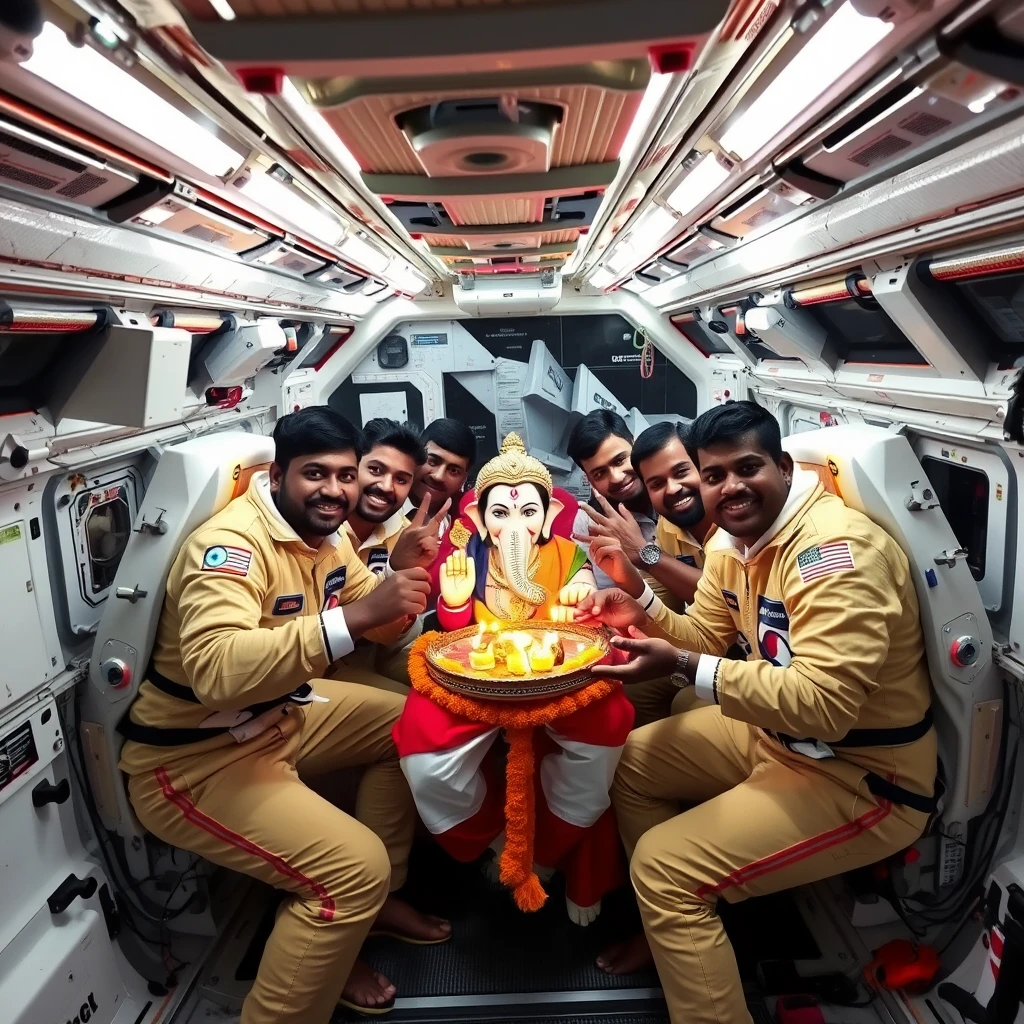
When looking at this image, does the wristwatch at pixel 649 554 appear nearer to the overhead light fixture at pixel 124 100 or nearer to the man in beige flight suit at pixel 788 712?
the man in beige flight suit at pixel 788 712

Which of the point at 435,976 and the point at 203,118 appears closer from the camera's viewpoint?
the point at 203,118

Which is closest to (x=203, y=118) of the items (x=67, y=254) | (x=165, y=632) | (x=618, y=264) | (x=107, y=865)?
(x=67, y=254)

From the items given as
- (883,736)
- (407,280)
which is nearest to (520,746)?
(883,736)

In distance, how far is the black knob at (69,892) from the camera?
2592mm

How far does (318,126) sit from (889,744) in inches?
111

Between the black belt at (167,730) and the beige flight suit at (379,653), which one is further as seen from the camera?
the beige flight suit at (379,653)

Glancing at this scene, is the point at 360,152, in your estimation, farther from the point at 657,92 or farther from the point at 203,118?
the point at 657,92

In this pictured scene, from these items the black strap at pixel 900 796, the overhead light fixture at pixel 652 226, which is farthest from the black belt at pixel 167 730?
the overhead light fixture at pixel 652 226

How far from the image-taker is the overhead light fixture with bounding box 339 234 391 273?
12.4ft

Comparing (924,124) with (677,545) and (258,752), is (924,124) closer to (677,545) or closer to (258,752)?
(677,545)

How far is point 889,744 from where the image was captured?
2566mm

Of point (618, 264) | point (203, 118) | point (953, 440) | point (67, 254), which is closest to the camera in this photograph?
point (203, 118)

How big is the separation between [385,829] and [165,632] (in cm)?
139

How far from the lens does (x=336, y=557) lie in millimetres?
3449
